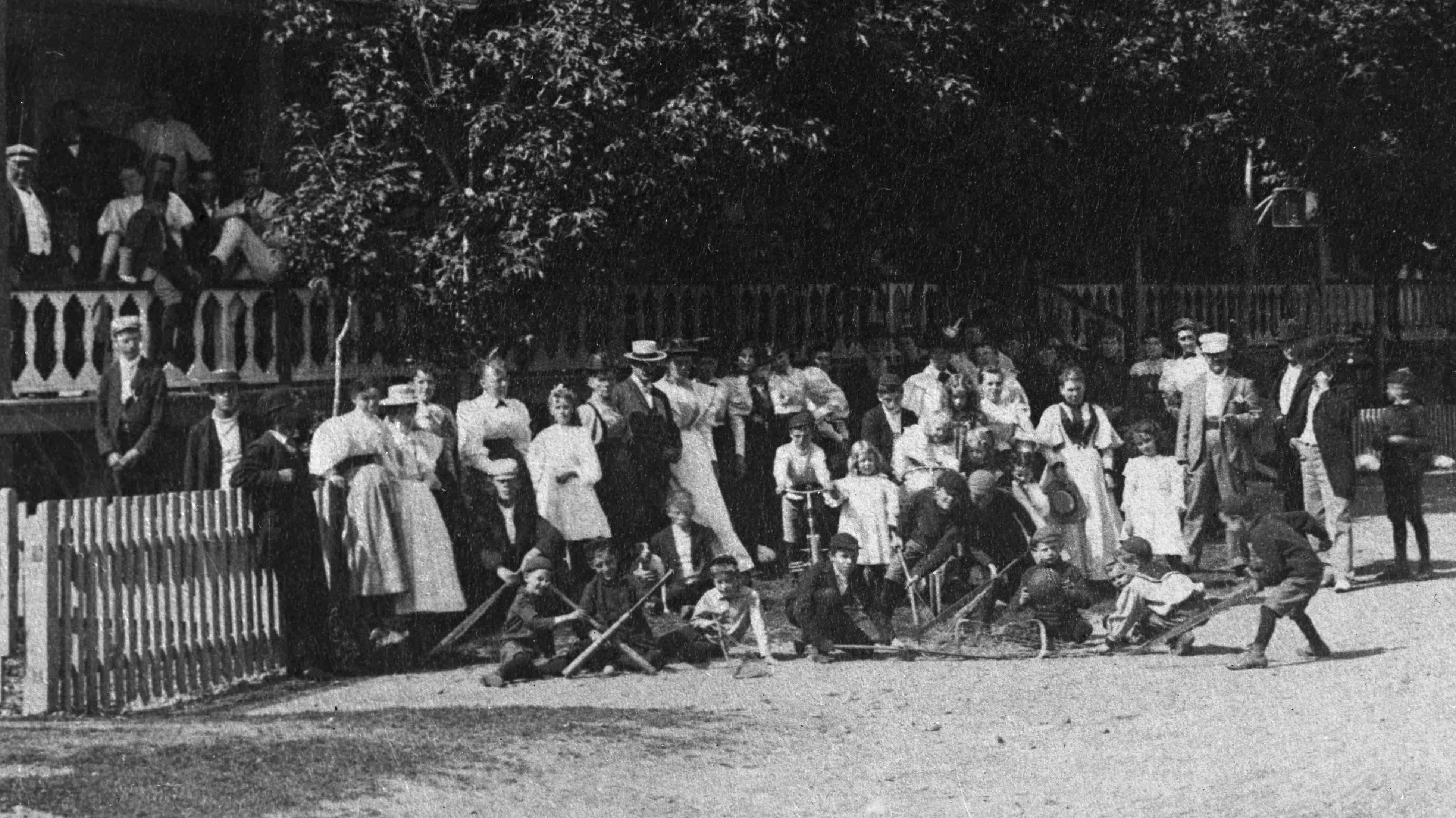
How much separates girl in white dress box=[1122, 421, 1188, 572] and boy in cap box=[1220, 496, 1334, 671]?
295cm

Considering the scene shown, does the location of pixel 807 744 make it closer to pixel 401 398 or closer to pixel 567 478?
pixel 567 478

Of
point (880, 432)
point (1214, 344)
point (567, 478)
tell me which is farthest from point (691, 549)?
point (1214, 344)

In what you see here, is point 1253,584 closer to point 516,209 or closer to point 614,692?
point 614,692

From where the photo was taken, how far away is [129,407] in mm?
12016

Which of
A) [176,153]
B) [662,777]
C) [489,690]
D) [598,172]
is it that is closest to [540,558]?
[489,690]

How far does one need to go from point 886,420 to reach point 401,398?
4.15m

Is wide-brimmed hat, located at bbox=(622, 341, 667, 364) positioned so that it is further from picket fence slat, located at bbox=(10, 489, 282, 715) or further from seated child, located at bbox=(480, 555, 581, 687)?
picket fence slat, located at bbox=(10, 489, 282, 715)

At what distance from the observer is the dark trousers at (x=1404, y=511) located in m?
14.7

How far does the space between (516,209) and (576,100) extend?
91cm

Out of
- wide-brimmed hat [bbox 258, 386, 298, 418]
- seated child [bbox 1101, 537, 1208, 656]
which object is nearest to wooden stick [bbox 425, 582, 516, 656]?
wide-brimmed hat [bbox 258, 386, 298, 418]

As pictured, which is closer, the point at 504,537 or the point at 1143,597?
the point at 1143,597

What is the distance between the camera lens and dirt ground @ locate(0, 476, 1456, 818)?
7.81 m

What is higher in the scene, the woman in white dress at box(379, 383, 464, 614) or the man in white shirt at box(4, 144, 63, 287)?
the man in white shirt at box(4, 144, 63, 287)

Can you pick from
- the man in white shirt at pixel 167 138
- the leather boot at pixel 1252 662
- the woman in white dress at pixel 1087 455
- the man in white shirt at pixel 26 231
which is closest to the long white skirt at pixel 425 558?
the man in white shirt at pixel 26 231
